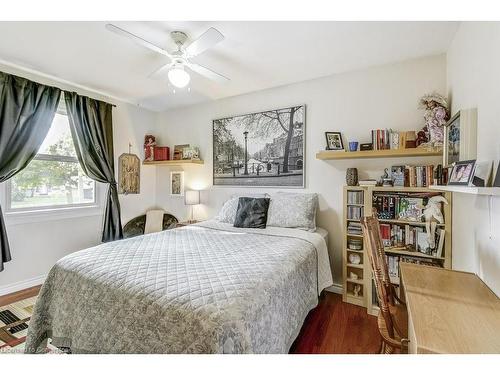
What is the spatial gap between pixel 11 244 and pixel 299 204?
3.13 metres

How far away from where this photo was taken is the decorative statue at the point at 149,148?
12.7 ft

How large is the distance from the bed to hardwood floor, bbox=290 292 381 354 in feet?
0.84

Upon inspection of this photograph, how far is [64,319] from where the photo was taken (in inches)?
58.4

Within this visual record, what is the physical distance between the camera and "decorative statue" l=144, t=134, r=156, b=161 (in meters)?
3.88

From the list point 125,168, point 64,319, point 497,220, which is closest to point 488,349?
point 497,220

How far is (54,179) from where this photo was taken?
2.94 meters

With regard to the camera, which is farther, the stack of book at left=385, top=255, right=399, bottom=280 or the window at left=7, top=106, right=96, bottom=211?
the window at left=7, top=106, right=96, bottom=211

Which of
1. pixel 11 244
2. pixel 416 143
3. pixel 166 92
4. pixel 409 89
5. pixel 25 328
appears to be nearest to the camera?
pixel 25 328

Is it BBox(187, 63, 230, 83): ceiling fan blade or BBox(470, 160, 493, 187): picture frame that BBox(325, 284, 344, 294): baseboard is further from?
BBox(187, 63, 230, 83): ceiling fan blade

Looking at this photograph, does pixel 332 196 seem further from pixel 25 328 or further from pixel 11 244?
pixel 11 244

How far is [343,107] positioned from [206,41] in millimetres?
1655

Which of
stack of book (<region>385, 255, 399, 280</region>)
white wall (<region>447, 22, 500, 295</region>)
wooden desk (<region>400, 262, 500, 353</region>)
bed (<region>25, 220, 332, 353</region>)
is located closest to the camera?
wooden desk (<region>400, 262, 500, 353</region>)

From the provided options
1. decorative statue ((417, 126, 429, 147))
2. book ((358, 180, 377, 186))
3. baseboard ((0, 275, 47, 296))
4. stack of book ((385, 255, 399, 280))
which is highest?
decorative statue ((417, 126, 429, 147))

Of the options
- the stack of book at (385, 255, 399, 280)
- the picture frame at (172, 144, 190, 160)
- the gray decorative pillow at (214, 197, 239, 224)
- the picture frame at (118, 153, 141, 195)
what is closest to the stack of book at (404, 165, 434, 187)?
the stack of book at (385, 255, 399, 280)
